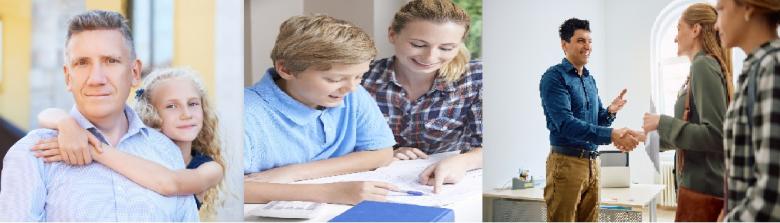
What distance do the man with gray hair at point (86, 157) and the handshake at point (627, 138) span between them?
1898 mm

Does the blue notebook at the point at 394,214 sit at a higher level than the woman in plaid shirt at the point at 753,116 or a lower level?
lower

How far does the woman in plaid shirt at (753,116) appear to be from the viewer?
6.57 ft

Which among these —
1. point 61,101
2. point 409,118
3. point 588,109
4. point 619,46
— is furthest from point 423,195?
point 61,101

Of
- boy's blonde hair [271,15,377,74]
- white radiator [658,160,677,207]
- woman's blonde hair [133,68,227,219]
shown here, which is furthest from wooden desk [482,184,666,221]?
woman's blonde hair [133,68,227,219]

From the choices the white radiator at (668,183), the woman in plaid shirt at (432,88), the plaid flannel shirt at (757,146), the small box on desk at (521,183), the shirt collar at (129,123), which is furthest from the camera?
the woman in plaid shirt at (432,88)

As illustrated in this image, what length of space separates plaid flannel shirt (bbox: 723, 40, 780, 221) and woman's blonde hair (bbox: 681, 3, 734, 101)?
0.26m

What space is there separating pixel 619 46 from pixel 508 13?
0.53m

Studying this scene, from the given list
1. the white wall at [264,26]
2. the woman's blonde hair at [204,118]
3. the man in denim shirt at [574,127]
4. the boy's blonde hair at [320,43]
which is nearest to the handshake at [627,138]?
the man in denim shirt at [574,127]

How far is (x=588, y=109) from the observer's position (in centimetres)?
282

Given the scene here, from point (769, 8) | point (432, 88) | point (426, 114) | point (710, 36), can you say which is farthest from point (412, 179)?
point (769, 8)

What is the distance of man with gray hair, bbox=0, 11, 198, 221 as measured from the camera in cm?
284

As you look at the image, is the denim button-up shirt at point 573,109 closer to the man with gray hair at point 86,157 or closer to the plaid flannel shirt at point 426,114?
the plaid flannel shirt at point 426,114

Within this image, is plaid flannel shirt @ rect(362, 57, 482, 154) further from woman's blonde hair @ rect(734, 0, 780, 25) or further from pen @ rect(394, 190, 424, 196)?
woman's blonde hair @ rect(734, 0, 780, 25)

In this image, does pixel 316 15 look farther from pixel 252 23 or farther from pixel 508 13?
pixel 508 13
